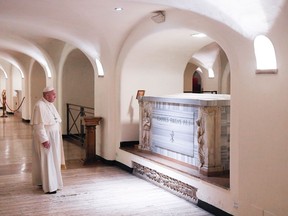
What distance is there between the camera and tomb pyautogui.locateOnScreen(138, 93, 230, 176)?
18.2 ft

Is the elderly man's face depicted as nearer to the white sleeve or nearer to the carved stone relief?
the white sleeve

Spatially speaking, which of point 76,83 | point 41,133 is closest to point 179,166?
point 41,133

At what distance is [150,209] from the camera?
212 inches

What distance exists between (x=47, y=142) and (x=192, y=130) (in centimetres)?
218

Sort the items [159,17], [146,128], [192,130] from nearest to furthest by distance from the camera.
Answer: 1. [192,130]
2. [159,17]
3. [146,128]

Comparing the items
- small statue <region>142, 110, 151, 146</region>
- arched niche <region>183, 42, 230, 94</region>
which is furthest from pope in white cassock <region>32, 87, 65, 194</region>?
arched niche <region>183, 42, 230, 94</region>

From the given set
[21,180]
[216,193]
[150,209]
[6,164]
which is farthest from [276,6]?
[6,164]

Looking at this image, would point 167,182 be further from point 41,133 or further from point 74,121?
point 74,121

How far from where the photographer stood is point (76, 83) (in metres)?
12.1

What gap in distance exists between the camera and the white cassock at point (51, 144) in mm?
5973

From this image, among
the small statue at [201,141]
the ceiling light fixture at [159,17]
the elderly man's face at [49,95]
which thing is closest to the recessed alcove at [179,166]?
the small statue at [201,141]

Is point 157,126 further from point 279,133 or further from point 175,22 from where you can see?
point 279,133

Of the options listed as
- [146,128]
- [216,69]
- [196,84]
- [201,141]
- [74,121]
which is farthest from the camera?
[196,84]

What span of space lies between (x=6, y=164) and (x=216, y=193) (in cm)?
503
